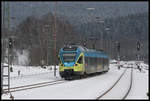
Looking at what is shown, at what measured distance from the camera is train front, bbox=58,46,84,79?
35906 millimetres

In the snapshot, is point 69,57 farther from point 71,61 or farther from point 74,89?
point 74,89

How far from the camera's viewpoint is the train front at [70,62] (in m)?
35.9

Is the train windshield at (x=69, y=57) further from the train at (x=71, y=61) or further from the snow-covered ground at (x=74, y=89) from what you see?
the snow-covered ground at (x=74, y=89)

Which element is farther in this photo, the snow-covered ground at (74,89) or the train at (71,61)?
the train at (71,61)

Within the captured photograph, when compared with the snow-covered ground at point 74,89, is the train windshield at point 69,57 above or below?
above

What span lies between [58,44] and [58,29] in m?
13.4

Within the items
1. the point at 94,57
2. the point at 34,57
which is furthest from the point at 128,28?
the point at 94,57

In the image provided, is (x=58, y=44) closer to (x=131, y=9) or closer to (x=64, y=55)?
(x=131, y=9)

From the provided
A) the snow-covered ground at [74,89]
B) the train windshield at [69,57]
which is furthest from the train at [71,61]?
the snow-covered ground at [74,89]

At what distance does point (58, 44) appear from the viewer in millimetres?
79688

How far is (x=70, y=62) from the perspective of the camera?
36.1 m

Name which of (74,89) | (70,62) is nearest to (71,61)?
(70,62)

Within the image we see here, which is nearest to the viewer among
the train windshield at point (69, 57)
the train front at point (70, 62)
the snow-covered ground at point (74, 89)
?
the snow-covered ground at point (74, 89)

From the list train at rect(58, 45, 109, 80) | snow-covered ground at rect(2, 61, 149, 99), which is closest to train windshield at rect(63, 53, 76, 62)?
train at rect(58, 45, 109, 80)
